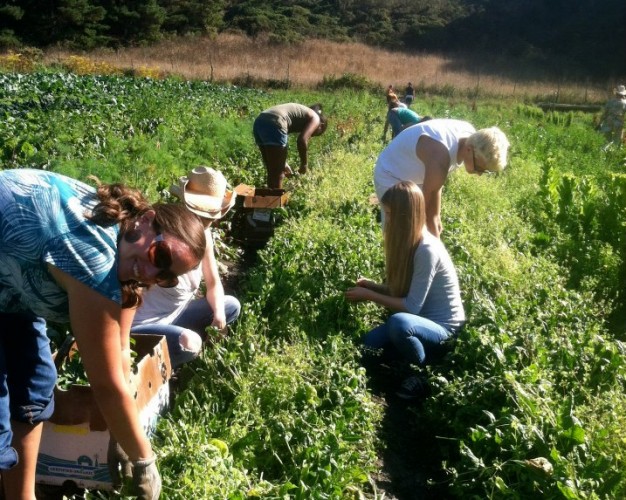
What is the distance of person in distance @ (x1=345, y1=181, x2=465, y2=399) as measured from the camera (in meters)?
4.05

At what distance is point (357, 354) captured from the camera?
13.2 feet

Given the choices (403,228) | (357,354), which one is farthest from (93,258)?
(403,228)

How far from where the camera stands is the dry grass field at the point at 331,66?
1368 inches

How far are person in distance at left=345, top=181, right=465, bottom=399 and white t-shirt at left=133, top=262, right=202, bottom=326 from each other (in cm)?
115

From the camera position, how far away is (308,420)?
3078 millimetres

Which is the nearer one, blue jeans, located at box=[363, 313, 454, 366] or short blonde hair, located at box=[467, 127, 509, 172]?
blue jeans, located at box=[363, 313, 454, 366]

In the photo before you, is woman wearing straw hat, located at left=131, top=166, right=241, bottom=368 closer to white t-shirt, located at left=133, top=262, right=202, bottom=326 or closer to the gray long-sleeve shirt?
white t-shirt, located at left=133, top=262, right=202, bottom=326

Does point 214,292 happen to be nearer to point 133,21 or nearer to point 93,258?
point 93,258

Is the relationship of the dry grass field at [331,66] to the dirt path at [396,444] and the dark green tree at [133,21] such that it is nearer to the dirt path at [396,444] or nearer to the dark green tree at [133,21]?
the dark green tree at [133,21]

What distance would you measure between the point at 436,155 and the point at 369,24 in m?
59.5

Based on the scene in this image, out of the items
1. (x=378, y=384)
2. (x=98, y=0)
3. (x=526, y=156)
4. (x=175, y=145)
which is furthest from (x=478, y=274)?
(x=98, y=0)

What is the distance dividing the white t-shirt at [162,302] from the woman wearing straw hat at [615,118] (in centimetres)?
1306

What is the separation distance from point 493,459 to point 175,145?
620cm

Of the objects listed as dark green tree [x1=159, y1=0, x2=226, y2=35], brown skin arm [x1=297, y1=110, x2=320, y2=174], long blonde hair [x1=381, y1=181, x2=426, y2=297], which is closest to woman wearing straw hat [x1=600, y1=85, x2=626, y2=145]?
brown skin arm [x1=297, y1=110, x2=320, y2=174]
